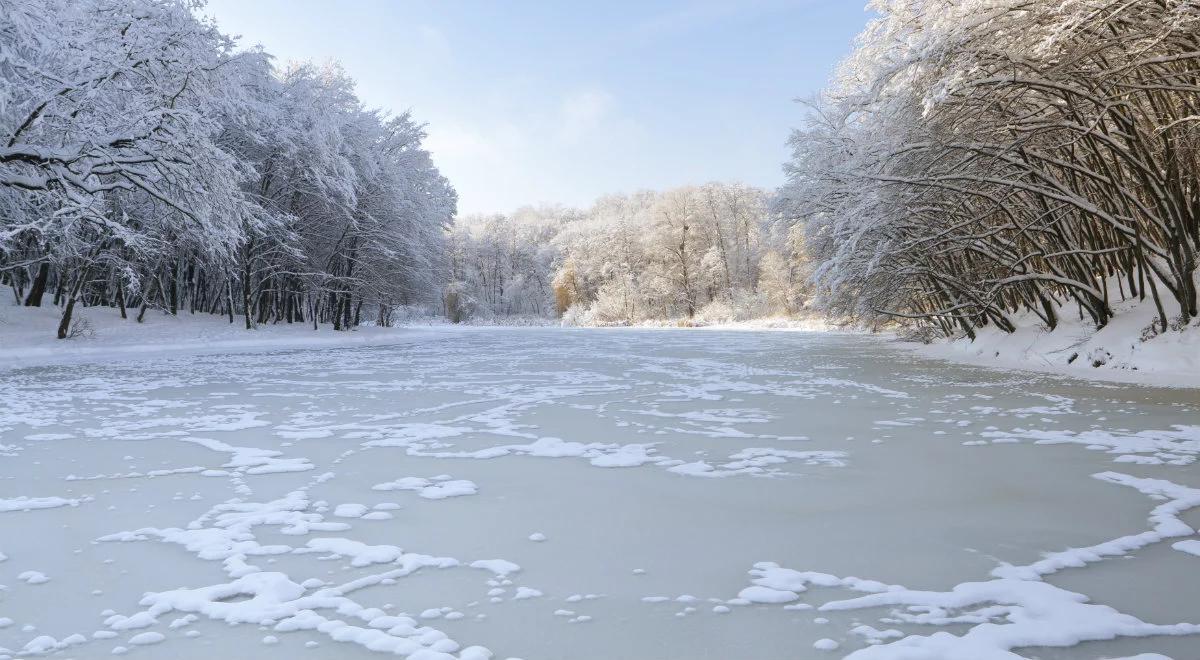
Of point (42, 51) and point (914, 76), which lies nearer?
point (914, 76)

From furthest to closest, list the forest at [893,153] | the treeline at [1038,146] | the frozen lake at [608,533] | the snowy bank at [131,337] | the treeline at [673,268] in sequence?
the treeline at [673,268], the snowy bank at [131,337], the forest at [893,153], the treeline at [1038,146], the frozen lake at [608,533]

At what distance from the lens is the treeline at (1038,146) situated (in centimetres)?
859

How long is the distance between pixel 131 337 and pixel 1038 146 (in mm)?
22573

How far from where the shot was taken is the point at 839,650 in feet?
7.09

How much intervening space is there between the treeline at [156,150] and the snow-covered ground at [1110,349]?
614 inches

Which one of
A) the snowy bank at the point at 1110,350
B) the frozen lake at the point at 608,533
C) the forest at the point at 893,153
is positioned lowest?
the frozen lake at the point at 608,533

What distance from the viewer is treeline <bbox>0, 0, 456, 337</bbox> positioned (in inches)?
455

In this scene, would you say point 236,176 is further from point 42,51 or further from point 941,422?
point 941,422

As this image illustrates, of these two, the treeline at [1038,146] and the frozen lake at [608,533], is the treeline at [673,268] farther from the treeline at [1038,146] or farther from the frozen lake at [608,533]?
the frozen lake at [608,533]

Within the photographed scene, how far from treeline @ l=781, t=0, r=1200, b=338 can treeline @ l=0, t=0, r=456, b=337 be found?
12242 millimetres

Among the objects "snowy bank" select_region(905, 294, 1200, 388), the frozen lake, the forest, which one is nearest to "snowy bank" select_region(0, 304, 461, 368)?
the forest

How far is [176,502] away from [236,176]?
1178 centimetres

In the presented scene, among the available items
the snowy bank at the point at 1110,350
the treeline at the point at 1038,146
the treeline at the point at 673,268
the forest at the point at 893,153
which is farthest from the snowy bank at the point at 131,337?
the snowy bank at the point at 1110,350

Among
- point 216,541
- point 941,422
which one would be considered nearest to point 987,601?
point 216,541
